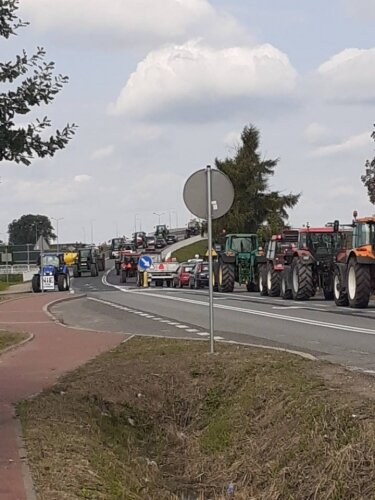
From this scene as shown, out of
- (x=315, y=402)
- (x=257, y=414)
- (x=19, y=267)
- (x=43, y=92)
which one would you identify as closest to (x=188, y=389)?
(x=257, y=414)

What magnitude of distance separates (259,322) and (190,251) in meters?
83.0

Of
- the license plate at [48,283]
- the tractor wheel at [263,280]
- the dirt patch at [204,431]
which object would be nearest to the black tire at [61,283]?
the license plate at [48,283]

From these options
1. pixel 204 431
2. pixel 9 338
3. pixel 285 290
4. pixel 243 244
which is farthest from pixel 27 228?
pixel 204 431

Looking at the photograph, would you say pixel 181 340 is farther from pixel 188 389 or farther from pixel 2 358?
pixel 188 389

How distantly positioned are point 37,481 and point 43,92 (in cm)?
375

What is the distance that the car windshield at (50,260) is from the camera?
168 ft

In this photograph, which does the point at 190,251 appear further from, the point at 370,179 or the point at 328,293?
the point at 328,293

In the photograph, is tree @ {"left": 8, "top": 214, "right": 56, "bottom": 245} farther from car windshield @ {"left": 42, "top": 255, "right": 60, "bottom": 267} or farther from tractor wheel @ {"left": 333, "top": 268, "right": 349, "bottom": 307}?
tractor wheel @ {"left": 333, "top": 268, "right": 349, "bottom": 307}

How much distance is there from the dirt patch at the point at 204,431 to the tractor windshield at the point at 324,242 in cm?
1954

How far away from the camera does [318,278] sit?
32.5 metres

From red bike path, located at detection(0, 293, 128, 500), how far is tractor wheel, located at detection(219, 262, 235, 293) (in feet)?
53.8

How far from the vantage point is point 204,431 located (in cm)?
1040

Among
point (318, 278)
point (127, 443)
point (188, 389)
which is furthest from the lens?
point (318, 278)

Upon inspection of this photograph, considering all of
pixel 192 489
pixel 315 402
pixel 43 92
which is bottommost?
pixel 192 489
